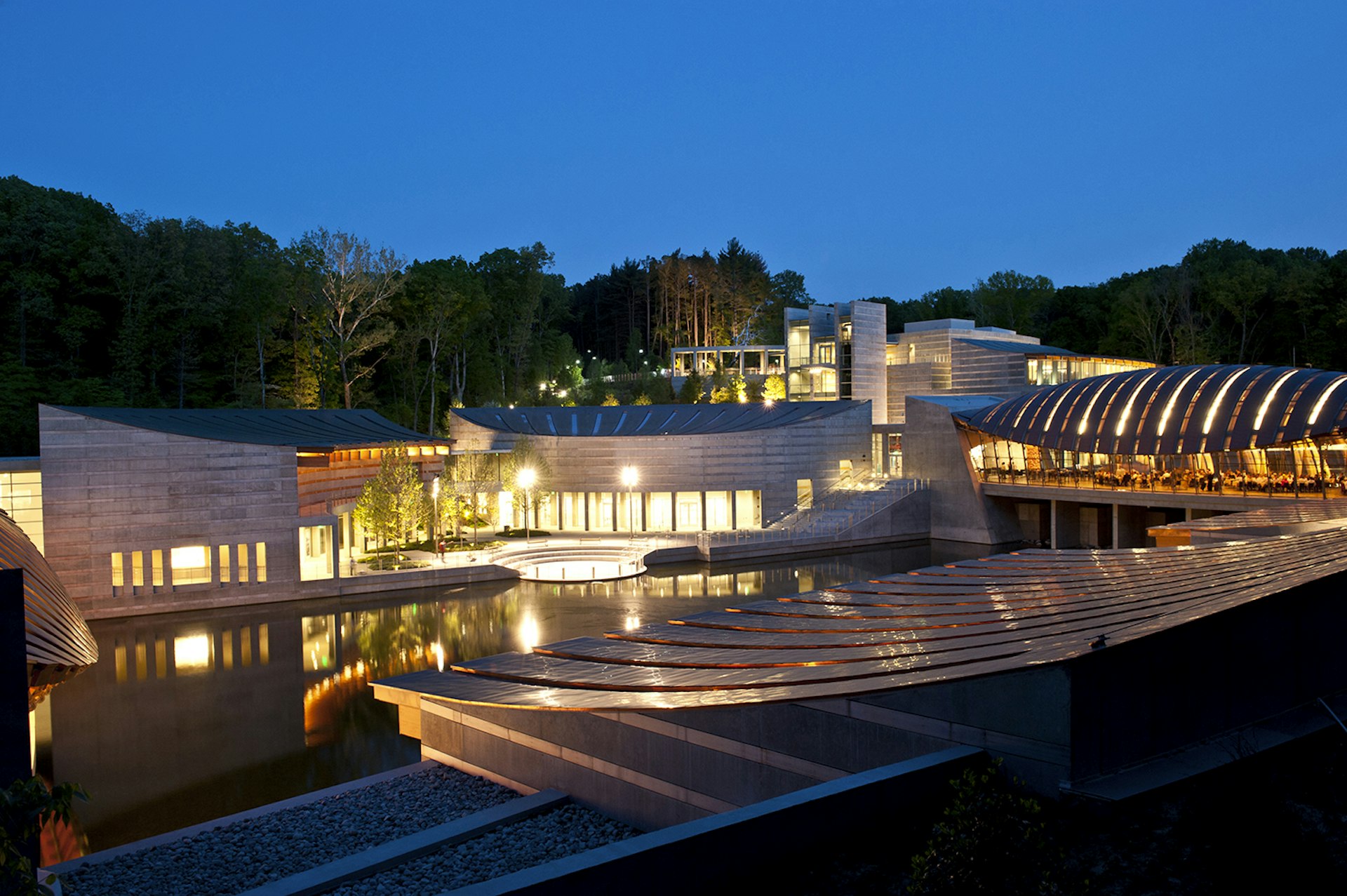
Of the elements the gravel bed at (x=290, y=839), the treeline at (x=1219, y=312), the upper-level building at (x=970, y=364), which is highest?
the treeline at (x=1219, y=312)

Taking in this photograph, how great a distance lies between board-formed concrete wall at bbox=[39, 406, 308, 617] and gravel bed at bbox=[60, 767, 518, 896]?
1878 cm

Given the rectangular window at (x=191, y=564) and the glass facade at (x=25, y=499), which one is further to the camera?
the rectangular window at (x=191, y=564)

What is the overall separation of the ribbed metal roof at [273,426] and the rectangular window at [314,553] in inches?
119

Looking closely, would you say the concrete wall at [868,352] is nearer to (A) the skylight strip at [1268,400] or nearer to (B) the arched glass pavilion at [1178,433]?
(B) the arched glass pavilion at [1178,433]

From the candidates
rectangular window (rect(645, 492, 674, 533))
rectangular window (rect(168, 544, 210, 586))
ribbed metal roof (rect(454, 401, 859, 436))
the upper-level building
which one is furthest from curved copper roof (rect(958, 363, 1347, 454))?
rectangular window (rect(168, 544, 210, 586))

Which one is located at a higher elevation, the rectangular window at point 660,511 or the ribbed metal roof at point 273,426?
the ribbed metal roof at point 273,426

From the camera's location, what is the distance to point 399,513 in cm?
3566

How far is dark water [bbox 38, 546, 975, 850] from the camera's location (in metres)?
15.8

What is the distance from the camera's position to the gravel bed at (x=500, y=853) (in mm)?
11016

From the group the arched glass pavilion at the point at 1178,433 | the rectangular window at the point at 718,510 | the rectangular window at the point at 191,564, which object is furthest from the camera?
the rectangular window at the point at 718,510

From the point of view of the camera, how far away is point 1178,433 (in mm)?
37469

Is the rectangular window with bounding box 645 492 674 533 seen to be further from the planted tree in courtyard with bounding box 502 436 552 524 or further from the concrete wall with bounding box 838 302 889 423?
the concrete wall with bounding box 838 302 889 423

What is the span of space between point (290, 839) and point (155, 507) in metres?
20.8

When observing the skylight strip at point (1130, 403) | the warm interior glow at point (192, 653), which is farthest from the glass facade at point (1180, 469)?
the warm interior glow at point (192, 653)
